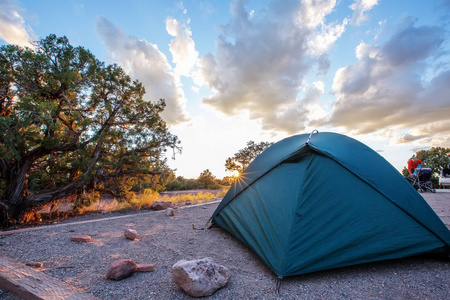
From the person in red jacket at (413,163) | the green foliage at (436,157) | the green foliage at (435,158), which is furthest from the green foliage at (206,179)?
the green foliage at (436,157)

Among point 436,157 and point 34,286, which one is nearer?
point 34,286

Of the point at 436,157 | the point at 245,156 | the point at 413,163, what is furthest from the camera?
the point at 436,157

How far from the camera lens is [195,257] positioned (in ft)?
10.0

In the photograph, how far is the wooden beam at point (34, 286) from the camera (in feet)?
6.08

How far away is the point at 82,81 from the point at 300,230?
7421 millimetres

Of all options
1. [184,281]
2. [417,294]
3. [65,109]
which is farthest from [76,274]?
[65,109]

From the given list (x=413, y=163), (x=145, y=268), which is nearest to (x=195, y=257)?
(x=145, y=268)

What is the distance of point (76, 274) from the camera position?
2.44 meters

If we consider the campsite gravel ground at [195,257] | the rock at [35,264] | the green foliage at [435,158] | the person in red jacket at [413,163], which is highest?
the green foliage at [435,158]

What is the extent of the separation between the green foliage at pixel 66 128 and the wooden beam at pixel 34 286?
3945 mm

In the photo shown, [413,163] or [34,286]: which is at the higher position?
[413,163]

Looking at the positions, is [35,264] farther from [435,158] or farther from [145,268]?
[435,158]

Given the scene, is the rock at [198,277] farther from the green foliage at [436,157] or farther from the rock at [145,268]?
the green foliage at [436,157]

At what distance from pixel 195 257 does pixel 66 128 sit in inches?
236
